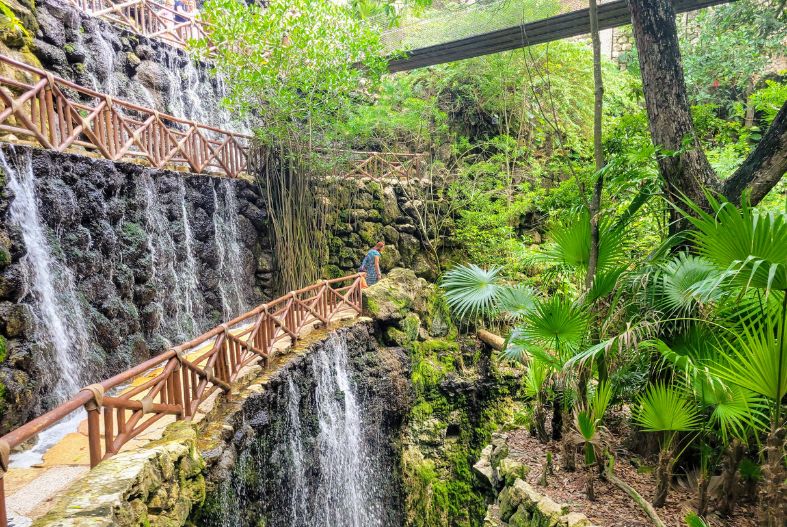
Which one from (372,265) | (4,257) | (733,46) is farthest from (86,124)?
(733,46)

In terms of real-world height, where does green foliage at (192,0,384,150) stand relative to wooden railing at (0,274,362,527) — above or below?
above

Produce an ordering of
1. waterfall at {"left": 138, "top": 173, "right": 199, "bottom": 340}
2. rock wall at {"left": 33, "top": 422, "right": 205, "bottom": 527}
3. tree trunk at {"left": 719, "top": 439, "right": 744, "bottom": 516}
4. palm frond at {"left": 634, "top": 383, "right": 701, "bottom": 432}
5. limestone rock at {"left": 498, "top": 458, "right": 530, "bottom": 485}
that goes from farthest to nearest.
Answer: waterfall at {"left": 138, "top": 173, "right": 199, "bottom": 340}
limestone rock at {"left": 498, "top": 458, "right": 530, "bottom": 485}
tree trunk at {"left": 719, "top": 439, "right": 744, "bottom": 516}
palm frond at {"left": 634, "top": 383, "right": 701, "bottom": 432}
rock wall at {"left": 33, "top": 422, "right": 205, "bottom": 527}

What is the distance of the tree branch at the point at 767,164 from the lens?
3701mm

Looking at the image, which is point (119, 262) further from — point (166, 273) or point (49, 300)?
point (49, 300)

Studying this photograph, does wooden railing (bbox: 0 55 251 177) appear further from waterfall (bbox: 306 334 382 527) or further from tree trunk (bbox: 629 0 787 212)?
tree trunk (bbox: 629 0 787 212)

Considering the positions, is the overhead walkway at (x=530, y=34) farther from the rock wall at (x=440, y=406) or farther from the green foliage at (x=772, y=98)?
the rock wall at (x=440, y=406)

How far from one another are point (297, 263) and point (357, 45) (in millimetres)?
4595

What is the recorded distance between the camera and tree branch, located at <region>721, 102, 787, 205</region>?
12.1ft

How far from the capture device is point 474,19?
7.98 metres

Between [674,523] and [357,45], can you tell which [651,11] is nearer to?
[674,523]

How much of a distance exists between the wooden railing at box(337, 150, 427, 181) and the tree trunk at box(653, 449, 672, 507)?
30.3ft

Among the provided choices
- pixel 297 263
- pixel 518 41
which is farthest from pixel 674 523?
pixel 297 263

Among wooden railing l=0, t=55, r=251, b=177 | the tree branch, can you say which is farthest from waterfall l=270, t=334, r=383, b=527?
the tree branch

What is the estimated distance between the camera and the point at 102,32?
945 cm
